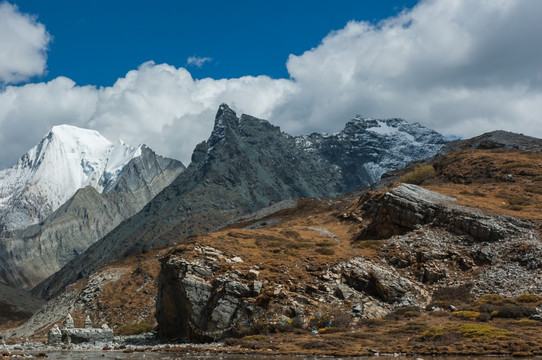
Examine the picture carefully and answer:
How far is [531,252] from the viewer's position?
A: 2112 inches

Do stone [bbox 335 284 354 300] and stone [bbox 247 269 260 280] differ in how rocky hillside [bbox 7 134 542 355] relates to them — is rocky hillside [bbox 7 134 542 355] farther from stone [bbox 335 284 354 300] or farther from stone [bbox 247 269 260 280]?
stone [bbox 247 269 260 280]

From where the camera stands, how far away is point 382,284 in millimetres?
52781

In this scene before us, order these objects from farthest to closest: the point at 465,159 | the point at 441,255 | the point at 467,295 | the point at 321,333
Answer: the point at 465,159, the point at 441,255, the point at 467,295, the point at 321,333

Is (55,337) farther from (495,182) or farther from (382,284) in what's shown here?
(495,182)

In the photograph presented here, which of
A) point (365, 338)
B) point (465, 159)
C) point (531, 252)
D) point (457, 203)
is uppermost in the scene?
point (465, 159)

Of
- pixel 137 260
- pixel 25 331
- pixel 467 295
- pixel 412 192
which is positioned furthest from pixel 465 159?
pixel 25 331

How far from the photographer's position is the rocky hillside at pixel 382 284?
41.2m

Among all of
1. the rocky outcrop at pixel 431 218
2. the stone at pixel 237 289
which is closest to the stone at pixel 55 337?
the stone at pixel 237 289

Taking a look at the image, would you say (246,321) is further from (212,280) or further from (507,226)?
(507,226)

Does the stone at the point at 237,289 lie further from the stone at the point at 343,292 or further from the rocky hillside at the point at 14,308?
the rocky hillside at the point at 14,308

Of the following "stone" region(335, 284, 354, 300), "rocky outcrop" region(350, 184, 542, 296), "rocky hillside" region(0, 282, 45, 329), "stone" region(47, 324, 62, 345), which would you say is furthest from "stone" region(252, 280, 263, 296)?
"rocky hillside" region(0, 282, 45, 329)

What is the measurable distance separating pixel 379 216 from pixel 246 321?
30.0 m

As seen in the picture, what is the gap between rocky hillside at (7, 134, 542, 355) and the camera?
41.2 metres

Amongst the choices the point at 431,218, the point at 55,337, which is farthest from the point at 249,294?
the point at 431,218
